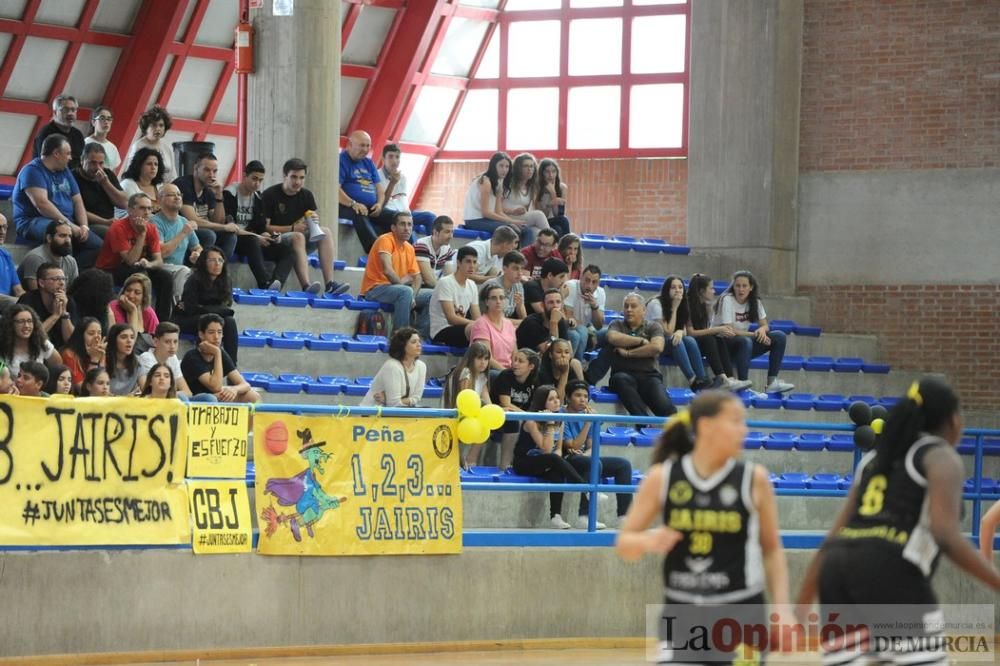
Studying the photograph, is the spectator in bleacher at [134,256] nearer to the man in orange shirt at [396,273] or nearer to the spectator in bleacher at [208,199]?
the spectator in bleacher at [208,199]

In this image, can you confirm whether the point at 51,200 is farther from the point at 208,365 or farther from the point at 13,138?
the point at 13,138

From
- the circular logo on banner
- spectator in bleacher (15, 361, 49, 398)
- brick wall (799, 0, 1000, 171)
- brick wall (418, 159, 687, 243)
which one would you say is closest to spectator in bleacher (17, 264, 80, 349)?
spectator in bleacher (15, 361, 49, 398)

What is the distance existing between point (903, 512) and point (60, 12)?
64.6 ft

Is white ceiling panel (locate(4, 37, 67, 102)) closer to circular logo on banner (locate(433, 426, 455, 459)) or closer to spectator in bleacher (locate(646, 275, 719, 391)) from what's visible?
spectator in bleacher (locate(646, 275, 719, 391))

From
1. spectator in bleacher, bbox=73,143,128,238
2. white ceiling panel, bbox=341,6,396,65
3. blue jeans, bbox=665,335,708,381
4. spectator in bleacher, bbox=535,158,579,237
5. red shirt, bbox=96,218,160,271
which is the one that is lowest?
blue jeans, bbox=665,335,708,381

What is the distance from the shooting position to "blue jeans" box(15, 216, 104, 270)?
12.8 meters

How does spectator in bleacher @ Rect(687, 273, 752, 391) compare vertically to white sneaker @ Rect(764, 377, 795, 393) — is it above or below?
above

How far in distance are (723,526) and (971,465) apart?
10.7 meters

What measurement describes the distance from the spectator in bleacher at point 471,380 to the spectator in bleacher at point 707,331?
371 cm

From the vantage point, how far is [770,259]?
18984mm

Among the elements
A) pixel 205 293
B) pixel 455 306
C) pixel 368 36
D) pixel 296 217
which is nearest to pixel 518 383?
pixel 455 306

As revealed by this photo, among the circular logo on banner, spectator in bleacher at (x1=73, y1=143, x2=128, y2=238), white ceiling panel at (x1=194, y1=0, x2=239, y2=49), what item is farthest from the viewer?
white ceiling panel at (x1=194, y1=0, x2=239, y2=49)

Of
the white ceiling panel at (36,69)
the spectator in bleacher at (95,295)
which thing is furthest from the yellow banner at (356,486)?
the white ceiling panel at (36,69)

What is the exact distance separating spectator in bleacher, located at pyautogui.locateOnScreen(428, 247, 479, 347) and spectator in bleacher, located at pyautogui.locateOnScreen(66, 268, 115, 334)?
371 centimetres
